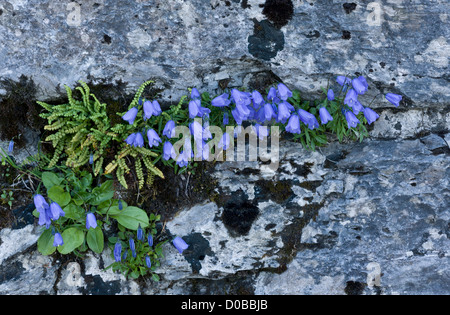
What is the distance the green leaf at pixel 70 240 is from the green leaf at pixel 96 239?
103 mm

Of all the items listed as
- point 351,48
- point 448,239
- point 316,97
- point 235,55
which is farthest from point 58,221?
point 448,239

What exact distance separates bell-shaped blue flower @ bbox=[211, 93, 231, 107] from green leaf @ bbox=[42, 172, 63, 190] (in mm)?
2106

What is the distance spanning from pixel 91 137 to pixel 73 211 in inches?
36.7

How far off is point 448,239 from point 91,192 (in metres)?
4.47

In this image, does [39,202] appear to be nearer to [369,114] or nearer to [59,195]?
[59,195]

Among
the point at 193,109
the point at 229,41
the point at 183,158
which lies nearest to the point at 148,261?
the point at 183,158

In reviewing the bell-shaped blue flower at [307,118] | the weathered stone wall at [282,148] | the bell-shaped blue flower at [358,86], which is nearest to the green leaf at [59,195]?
the weathered stone wall at [282,148]

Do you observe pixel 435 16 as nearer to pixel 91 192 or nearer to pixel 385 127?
pixel 385 127

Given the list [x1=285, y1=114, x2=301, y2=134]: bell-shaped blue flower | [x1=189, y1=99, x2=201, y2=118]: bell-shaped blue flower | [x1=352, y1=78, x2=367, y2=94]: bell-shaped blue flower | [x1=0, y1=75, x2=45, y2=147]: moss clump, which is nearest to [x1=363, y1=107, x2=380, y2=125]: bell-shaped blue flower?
[x1=352, y1=78, x2=367, y2=94]: bell-shaped blue flower

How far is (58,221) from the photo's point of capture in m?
5.00

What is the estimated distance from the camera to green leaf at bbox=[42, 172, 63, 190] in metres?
4.98

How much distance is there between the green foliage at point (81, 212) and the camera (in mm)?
Answer: 4988

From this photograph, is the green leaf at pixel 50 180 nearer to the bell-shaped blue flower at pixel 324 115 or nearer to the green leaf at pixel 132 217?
the green leaf at pixel 132 217

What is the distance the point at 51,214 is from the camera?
4.73 meters
